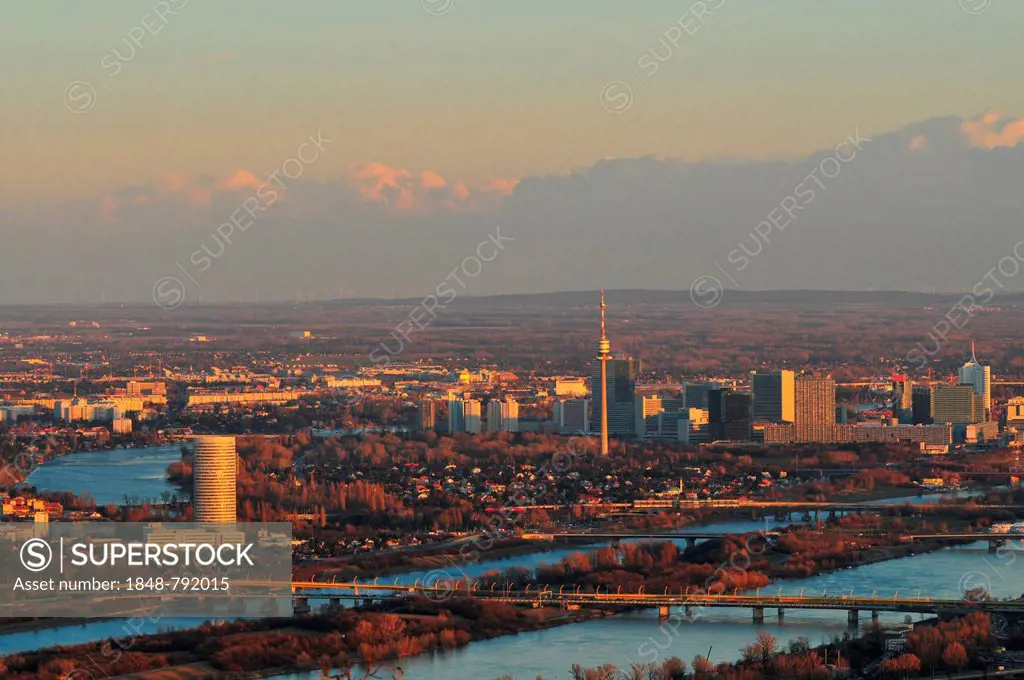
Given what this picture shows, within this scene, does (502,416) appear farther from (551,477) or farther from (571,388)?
(551,477)

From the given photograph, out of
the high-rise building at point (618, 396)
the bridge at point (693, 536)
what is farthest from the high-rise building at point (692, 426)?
the bridge at point (693, 536)

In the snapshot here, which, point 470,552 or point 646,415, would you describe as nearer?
point 470,552

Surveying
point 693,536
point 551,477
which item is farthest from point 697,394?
point 693,536

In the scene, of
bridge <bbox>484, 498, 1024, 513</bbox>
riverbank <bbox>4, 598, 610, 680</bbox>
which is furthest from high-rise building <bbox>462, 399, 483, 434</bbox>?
riverbank <bbox>4, 598, 610, 680</bbox>

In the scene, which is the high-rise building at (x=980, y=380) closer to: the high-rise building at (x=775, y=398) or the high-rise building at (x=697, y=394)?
the high-rise building at (x=775, y=398)

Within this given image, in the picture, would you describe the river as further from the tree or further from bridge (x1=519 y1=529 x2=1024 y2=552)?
the tree

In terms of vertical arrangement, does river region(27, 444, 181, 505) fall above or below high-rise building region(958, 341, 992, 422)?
below
